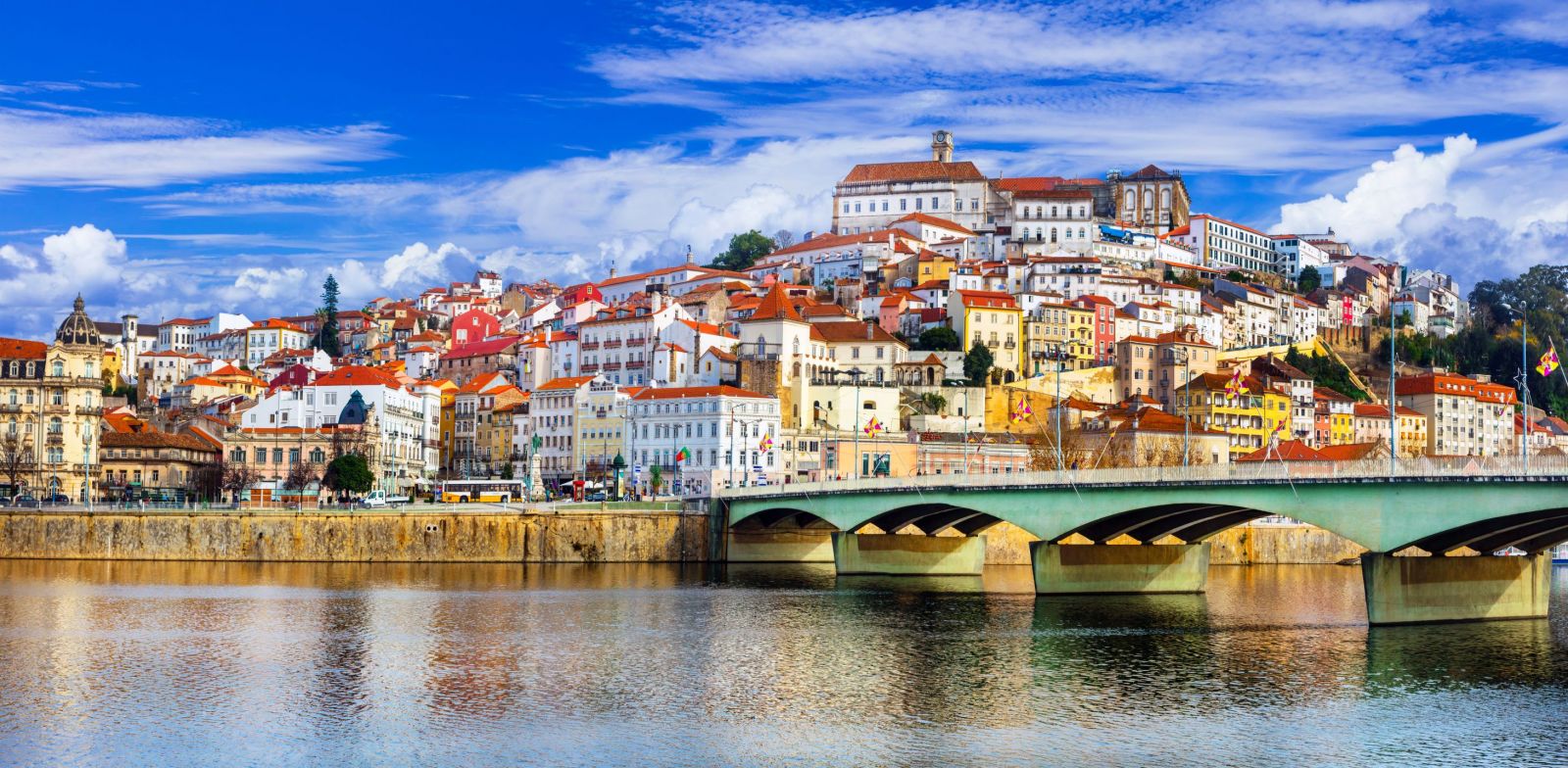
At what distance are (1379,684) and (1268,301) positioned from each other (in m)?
132

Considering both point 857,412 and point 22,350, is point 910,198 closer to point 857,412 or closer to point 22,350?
point 857,412

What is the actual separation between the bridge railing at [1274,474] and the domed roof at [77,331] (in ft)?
173

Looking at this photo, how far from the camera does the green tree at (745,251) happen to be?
178875mm

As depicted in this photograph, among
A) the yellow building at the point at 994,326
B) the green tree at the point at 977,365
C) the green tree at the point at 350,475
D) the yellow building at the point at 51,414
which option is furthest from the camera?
the yellow building at the point at 994,326

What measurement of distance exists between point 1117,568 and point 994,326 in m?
71.4

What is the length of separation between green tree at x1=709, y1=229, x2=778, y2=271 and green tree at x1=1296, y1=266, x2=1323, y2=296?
5591cm

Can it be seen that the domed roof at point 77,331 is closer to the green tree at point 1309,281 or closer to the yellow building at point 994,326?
the yellow building at point 994,326

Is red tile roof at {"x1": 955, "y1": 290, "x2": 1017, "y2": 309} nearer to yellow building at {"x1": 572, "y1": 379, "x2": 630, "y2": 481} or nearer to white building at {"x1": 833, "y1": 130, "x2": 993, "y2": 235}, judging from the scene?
yellow building at {"x1": 572, "y1": 379, "x2": 630, "y2": 481}

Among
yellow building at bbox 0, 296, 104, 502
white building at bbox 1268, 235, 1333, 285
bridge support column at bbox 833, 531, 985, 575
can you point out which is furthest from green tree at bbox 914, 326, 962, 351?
white building at bbox 1268, 235, 1333, 285

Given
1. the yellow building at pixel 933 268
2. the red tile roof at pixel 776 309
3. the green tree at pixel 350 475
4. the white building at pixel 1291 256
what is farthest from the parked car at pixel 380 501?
the white building at pixel 1291 256

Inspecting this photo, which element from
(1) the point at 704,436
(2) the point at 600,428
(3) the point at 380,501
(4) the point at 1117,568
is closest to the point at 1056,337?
(2) the point at 600,428

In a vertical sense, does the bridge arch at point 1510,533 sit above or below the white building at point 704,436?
below

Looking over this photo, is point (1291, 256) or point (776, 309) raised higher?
point (1291, 256)

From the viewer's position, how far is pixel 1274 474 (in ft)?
169
